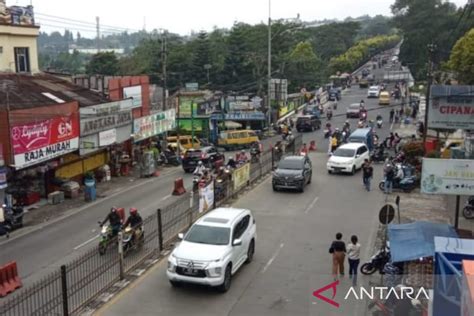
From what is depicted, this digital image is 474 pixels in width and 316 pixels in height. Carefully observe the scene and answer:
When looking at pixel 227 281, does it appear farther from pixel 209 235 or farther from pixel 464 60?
pixel 464 60

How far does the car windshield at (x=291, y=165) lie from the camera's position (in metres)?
27.2

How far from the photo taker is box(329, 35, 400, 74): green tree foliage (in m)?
111

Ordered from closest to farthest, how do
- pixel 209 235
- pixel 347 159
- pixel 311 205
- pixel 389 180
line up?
1. pixel 209 235
2. pixel 311 205
3. pixel 389 180
4. pixel 347 159

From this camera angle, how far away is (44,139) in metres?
24.5

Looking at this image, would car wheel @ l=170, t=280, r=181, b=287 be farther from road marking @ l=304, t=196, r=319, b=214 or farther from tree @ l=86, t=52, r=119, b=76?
tree @ l=86, t=52, r=119, b=76

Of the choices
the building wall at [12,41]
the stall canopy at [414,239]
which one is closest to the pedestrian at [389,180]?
the stall canopy at [414,239]

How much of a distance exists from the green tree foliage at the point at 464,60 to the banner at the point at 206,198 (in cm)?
2690

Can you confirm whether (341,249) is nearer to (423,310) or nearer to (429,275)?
(429,275)

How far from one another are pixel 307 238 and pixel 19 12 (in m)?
23.1

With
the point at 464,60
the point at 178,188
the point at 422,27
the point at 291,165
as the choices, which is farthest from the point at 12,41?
the point at 422,27

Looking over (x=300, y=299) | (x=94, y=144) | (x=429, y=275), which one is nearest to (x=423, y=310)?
(x=429, y=275)

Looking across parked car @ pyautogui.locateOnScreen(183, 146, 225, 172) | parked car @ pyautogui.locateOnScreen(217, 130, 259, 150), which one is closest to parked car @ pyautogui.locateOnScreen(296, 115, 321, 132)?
parked car @ pyautogui.locateOnScreen(217, 130, 259, 150)

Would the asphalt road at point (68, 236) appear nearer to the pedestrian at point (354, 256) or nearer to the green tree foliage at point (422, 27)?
the pedestrian at point (354, 256)

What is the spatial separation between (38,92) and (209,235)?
17.5 metres
